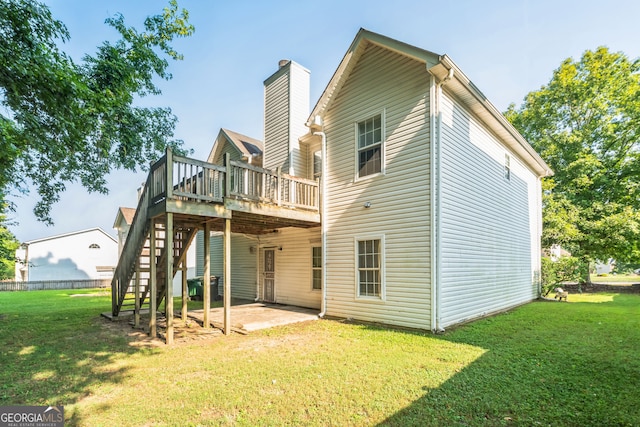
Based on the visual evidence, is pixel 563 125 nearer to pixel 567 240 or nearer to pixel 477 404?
pixel 567 240

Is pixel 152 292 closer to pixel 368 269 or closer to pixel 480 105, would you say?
pixel 368 269

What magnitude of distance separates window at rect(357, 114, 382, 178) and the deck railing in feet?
5.98

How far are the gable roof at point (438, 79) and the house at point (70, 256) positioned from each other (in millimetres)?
32025

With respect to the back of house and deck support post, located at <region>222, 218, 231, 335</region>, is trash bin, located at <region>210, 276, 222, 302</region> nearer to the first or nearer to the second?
the back of house

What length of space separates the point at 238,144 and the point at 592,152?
2112 cm

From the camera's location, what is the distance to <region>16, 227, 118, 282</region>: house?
28675 millimetres

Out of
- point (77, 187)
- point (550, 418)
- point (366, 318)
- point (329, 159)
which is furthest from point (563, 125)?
point (77, 187)

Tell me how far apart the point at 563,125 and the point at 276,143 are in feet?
63.7

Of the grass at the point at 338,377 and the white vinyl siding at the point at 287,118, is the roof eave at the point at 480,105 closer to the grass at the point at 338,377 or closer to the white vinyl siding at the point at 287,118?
the white vinyl siding at the point at 287,118

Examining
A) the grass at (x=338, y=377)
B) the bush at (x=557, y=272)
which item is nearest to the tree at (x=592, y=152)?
the bush at (x=557, y=272)

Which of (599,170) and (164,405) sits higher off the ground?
(599,170)

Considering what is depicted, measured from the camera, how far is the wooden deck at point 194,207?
6648 millimetres

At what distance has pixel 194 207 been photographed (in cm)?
682

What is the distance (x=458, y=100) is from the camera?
8.26 metres
